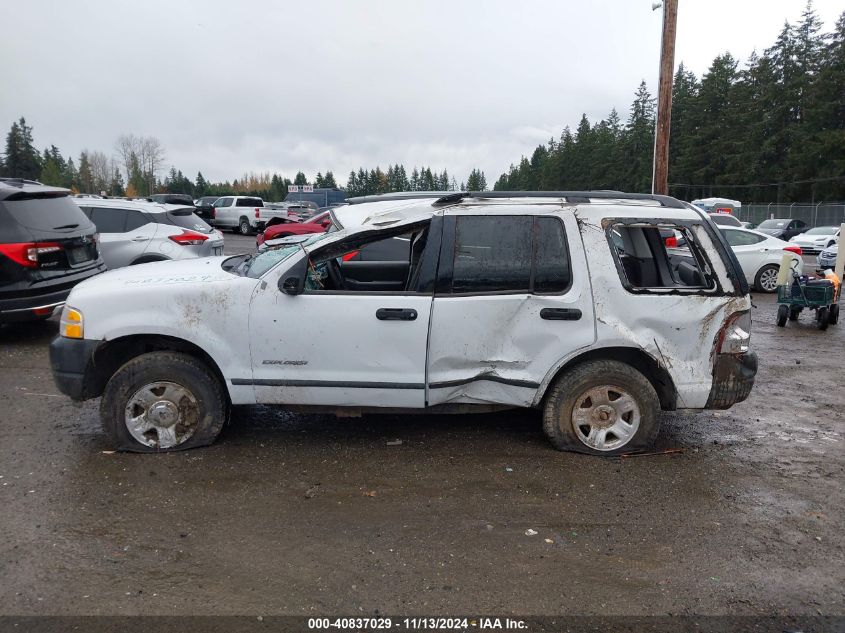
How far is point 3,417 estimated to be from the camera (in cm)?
559

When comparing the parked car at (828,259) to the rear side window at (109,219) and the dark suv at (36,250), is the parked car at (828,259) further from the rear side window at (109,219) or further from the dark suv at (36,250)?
the dark suv at (36,250)

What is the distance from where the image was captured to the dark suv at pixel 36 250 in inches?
298

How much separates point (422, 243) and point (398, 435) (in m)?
1.51

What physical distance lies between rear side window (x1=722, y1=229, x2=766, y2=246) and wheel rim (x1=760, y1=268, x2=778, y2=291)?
0.68 metres

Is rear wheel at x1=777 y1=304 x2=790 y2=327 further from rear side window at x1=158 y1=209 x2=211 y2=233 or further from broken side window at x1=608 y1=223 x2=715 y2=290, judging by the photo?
rear side window at x1=158 y1=209 x2=211 y2=233

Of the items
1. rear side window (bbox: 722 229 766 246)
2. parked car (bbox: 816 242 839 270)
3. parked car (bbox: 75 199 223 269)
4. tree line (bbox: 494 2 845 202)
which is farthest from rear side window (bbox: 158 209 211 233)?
tree line (bbox: 494 2 845 202)

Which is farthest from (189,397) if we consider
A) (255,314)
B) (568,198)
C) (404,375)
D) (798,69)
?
(798,69)

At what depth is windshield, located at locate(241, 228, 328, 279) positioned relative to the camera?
15.8 ft

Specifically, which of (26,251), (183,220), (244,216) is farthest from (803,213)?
(26,251)

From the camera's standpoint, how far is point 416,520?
3938mm

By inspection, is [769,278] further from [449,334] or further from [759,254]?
[449,334]

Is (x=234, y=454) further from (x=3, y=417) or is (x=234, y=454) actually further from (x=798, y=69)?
(x=798, y=69)

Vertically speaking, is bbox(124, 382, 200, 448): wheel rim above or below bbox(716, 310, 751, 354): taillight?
below

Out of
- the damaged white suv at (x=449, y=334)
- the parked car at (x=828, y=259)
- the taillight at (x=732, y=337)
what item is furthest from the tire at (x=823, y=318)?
the parked car at (x=828, y=259)
